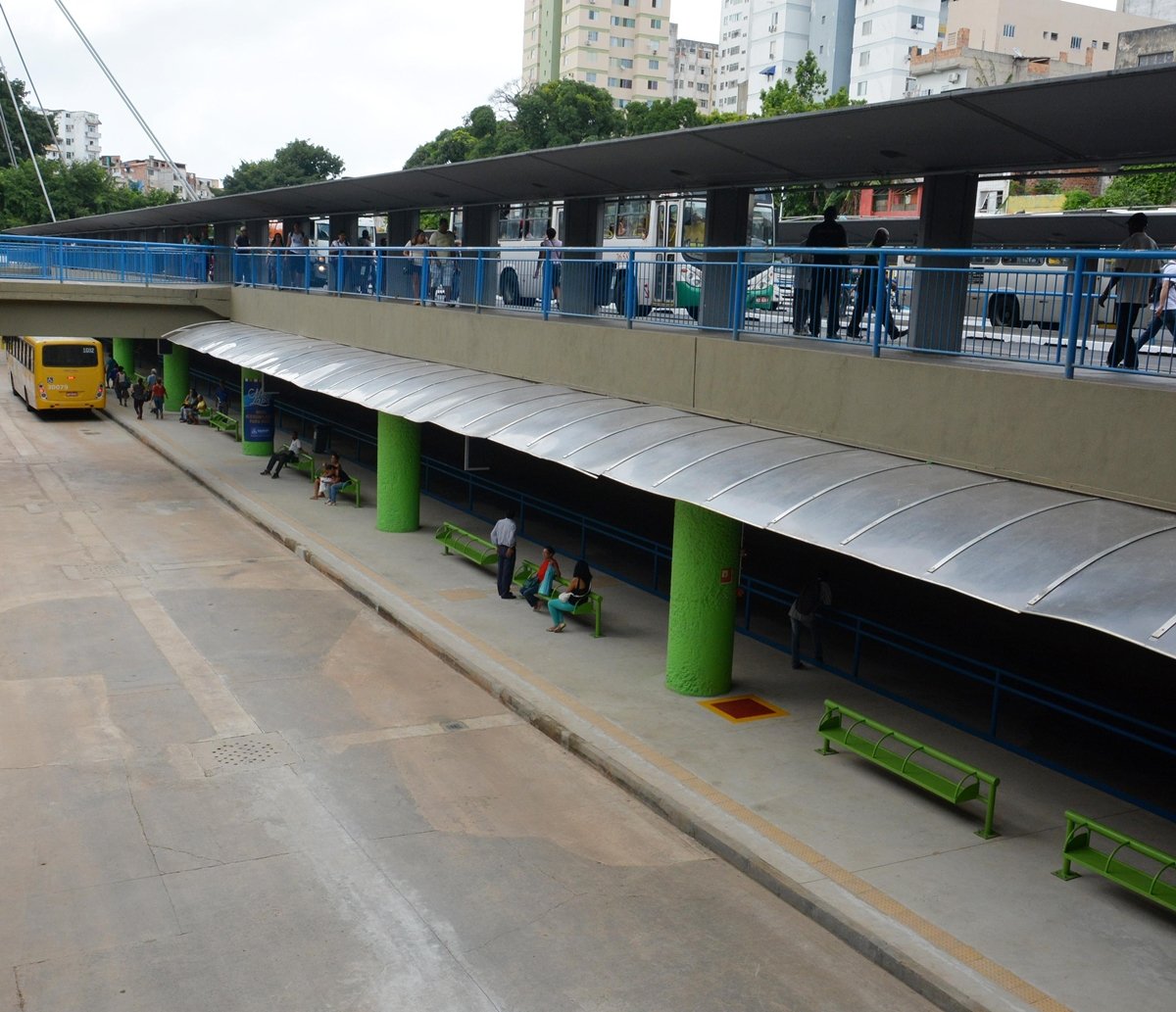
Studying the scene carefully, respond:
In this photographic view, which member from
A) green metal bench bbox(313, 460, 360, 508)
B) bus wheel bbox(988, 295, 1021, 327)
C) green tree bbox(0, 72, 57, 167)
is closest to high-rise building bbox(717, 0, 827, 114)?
green tree bbox(0, 72, 57, 167)

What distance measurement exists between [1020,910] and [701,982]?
8.54 feet

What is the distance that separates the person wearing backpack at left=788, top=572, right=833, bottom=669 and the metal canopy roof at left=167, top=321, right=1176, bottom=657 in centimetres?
248

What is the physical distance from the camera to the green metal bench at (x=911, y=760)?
10.3m

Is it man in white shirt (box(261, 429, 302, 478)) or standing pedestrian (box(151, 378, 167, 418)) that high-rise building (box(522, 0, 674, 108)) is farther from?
man in white shirt (box(261, 429, 302, 478))

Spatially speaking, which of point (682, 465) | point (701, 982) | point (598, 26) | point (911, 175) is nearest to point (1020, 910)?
point (701, 982)

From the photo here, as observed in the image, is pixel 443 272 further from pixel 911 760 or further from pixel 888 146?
pixel 911 760

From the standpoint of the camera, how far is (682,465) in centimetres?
1227

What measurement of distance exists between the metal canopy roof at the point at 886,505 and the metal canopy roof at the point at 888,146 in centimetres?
323

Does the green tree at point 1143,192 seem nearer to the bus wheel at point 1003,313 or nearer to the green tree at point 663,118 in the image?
the bus wheel at point 1003,313

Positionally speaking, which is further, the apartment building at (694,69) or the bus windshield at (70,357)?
the apartment building at (694,69)

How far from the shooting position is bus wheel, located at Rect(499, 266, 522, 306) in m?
20.1

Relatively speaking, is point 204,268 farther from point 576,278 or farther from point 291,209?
point 576,278

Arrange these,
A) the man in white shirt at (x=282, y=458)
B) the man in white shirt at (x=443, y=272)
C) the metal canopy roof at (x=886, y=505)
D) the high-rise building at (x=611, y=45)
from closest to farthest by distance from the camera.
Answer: the metal canopy roof at (x=886, y=505) → the man in white shirt at (x=443, y=272) → the man in white shirt at (x=282, y=458) → the high-rise building at (x=611, y=45)

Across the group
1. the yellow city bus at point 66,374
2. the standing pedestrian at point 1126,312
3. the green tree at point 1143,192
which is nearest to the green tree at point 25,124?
the yellow city bus at point 66,374
